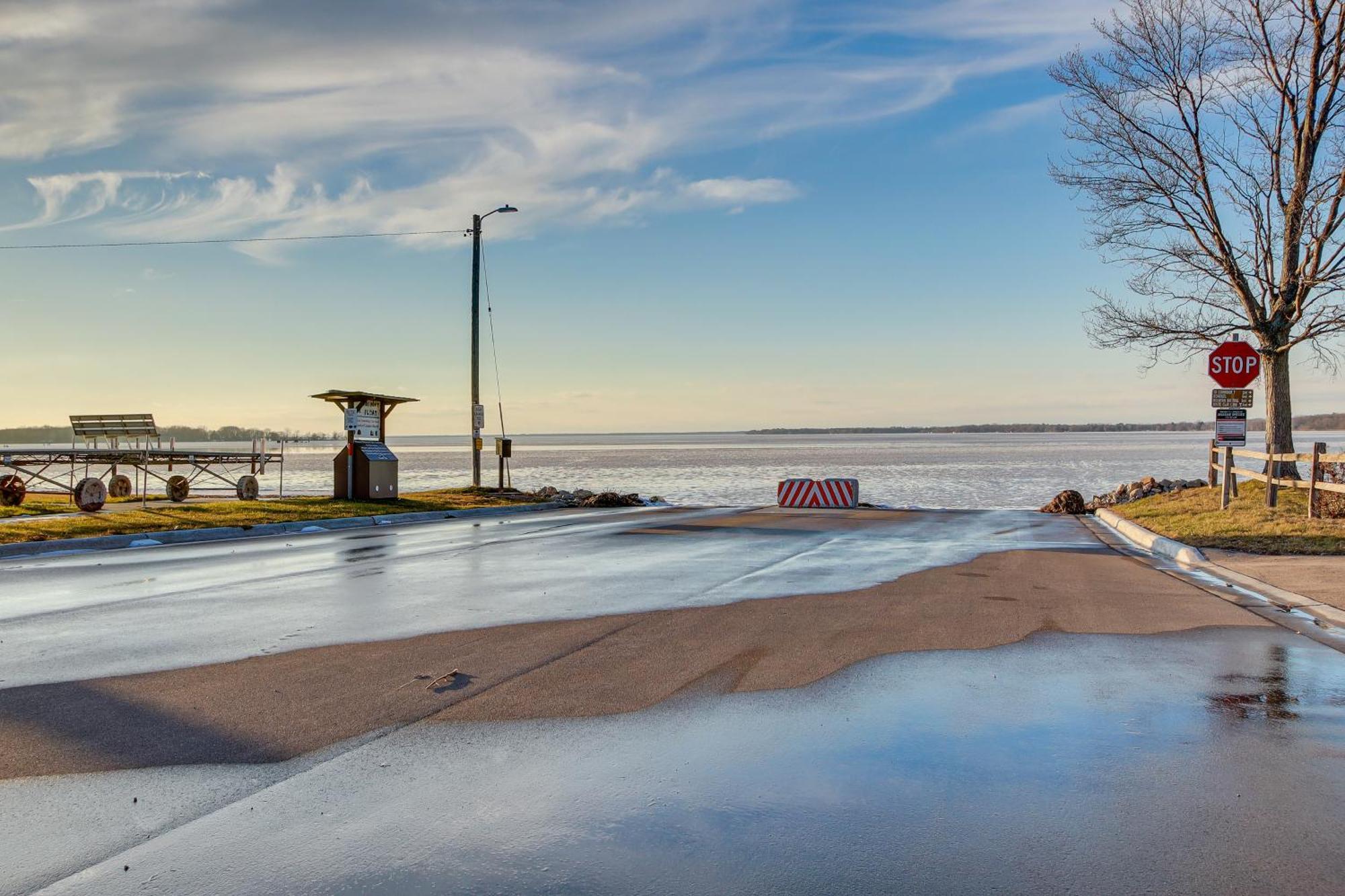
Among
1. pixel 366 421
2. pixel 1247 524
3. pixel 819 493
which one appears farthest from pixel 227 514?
pixel 1247 524

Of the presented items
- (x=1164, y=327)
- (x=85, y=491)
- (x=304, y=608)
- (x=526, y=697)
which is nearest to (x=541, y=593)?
(x=304, y=608)

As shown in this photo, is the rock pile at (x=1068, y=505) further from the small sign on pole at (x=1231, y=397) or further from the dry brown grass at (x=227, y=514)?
the dry brown grass at (x=227, y=514)

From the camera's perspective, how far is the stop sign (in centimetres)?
2044

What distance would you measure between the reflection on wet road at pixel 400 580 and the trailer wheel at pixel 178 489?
841 cm

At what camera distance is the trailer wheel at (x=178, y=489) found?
25.4m

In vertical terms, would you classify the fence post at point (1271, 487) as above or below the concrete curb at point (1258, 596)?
above

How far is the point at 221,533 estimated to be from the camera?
715 inches

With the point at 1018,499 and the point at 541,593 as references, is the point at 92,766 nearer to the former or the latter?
the point at 541,593

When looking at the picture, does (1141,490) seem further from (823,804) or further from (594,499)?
(823,804)

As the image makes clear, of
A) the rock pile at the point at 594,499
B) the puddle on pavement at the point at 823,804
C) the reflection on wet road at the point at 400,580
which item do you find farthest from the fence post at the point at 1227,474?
the puddle on pavement at the point at 823,804

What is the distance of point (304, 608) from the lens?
32.1ft

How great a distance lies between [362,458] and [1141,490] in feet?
76.0

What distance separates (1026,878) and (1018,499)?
35168mm

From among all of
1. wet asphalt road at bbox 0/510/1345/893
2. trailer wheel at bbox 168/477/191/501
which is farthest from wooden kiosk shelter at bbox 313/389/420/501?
wet asphalt road at bbox 0/510/1345/893
